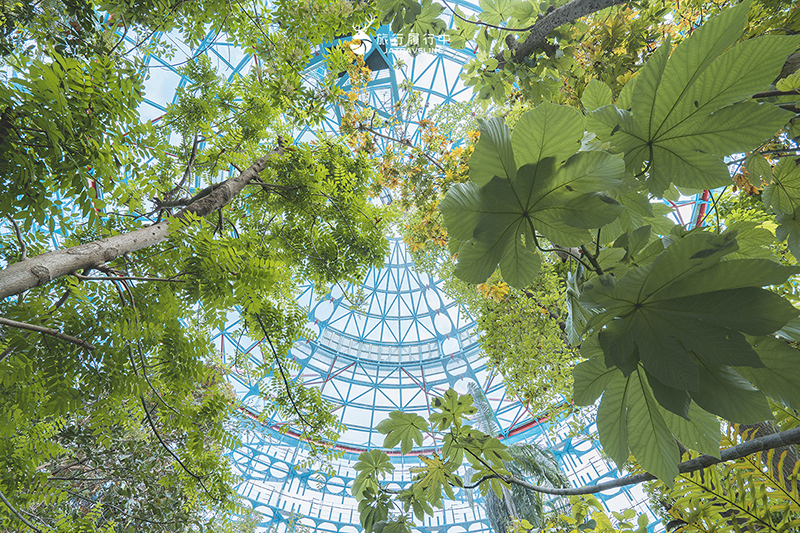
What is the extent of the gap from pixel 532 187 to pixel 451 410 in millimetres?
889

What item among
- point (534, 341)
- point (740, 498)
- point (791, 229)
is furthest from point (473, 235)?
point (534, 341)

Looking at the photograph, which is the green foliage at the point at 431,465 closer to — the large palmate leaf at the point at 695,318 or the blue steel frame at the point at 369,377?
the large palmate leaf at the point at 695,318

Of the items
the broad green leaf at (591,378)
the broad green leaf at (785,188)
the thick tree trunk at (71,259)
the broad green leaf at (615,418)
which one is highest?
the thick tree trunk at (71,259)

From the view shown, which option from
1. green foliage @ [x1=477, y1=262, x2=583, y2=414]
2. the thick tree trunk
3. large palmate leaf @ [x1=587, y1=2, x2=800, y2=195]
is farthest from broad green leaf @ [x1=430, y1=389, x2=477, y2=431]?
green foliage @ [x1=477, y1=262, x2=583, y2=414]

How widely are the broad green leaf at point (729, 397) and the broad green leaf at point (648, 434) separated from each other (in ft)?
0.26

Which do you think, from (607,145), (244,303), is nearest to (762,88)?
(607,145)

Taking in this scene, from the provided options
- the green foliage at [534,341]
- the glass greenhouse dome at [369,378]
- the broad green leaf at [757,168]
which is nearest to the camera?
the broad green leaf at [757,168]

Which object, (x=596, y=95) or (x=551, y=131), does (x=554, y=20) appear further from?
(x=551, y=131)

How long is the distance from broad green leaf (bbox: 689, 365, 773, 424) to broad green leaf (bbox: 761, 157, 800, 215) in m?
0.54

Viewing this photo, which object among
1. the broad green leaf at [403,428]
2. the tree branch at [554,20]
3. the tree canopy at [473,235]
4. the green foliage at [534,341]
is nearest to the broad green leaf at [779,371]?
the tree canopy at [473,235]

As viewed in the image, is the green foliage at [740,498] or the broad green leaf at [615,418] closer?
the broad green leaf at [615,418]

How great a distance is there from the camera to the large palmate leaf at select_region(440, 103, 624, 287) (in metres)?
0.48

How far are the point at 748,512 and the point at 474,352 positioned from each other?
1655 centimetres

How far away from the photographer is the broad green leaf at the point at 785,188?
27.0 inches
